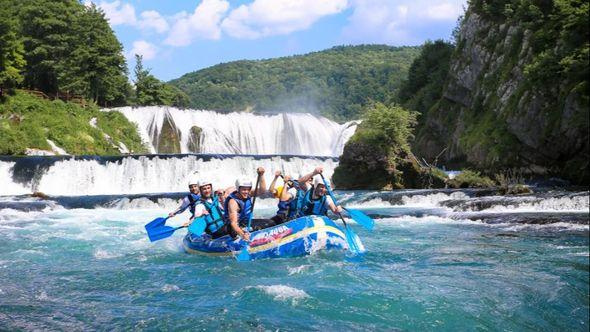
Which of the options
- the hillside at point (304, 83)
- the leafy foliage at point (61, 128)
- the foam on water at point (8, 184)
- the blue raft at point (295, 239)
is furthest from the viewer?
the hillside at point (304, 83)

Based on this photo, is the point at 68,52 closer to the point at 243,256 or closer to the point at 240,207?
the point at 240,207

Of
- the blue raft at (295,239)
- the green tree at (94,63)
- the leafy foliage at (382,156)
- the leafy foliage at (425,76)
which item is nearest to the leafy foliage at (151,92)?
the green tree at (94,63)

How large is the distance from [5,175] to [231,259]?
1629 centimetres

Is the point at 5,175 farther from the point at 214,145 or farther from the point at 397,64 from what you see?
the point at 397,64

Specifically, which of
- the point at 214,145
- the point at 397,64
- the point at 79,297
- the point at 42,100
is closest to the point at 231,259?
the point at 79,297

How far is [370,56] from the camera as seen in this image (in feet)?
336

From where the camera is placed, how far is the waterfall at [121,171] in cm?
2142

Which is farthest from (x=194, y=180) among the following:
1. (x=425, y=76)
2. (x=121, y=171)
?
(x=425, y=76)

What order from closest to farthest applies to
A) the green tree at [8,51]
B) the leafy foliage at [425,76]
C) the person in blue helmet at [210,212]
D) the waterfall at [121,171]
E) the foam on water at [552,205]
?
the person in blue helmet at [210,212] → the foam on water at [552,205] → the waterfall at [121,171] → the green tree at [8,51] → the leafy foliage at [425,76]

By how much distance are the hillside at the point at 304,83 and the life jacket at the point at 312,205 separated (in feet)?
239

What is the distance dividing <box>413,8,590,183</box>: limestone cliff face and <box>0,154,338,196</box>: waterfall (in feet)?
25.7

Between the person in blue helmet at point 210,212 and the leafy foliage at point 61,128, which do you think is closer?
the person in blue helmet at point 210,212

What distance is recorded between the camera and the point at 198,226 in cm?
862

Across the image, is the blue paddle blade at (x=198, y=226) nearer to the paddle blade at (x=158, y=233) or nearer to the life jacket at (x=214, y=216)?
the life jacket at (x=214, y=216)
